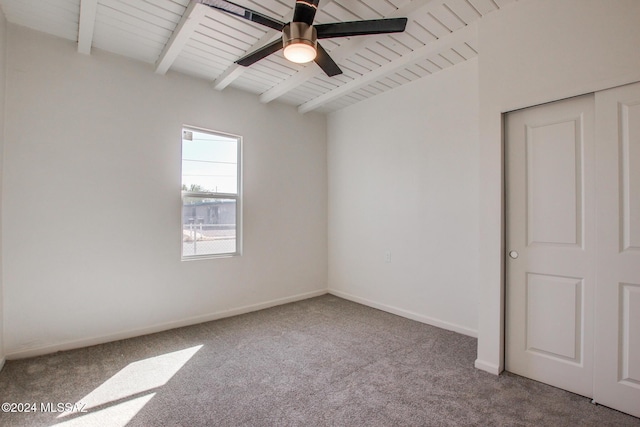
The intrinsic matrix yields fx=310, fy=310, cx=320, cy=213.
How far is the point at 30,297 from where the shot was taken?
2666mm

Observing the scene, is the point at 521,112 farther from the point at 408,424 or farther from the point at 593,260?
the point at 408,424

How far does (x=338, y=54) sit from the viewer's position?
302 centimetres

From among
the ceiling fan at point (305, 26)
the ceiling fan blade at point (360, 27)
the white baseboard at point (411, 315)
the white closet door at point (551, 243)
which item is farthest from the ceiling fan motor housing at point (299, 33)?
the white baseboard at point (411, 315)

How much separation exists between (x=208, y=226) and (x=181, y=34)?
202 centimetres

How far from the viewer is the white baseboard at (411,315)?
3.20 m

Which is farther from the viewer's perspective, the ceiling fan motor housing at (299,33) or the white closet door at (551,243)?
the white closet door at (551,243)

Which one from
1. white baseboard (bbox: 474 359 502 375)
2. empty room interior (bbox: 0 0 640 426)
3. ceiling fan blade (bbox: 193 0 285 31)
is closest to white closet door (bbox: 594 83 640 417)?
empty room interior (bbox: 0 0 640 426)

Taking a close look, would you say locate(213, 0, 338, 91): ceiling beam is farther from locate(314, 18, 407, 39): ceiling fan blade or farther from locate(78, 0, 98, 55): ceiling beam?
locate(78, 0, 98, 55): ceiling beam

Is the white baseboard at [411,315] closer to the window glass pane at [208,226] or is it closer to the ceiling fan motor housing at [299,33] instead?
the window glass pane at [208,226]

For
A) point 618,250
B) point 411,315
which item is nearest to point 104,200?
point 411,315

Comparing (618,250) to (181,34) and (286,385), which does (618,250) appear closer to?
(286,385)

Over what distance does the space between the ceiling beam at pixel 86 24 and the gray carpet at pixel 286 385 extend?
108 inches

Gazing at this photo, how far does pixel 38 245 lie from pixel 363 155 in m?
3.61

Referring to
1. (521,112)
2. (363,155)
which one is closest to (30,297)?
(363,155)
